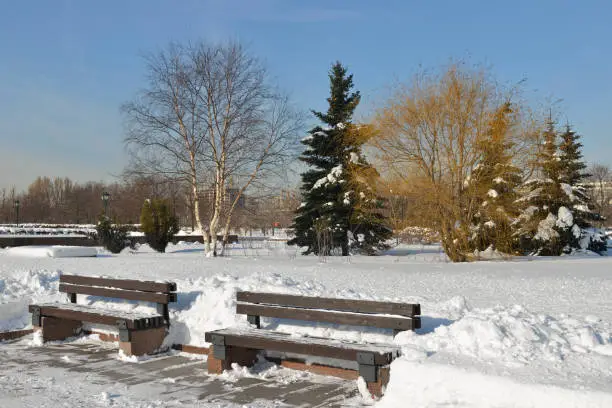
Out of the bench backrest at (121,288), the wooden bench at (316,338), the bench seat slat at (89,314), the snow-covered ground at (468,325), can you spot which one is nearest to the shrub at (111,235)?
the snow-covered ground at (468,325)

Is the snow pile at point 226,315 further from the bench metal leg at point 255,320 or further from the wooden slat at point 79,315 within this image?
the wooden slat at point 79,315

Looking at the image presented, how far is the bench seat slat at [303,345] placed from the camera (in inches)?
209

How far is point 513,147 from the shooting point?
19.1m

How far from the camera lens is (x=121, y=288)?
8.39m

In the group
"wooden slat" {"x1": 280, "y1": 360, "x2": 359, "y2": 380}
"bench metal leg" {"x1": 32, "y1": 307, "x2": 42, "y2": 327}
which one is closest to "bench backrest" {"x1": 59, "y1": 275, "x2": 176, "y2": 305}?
"bench metal leg" {"x1": 32, "y1": 307, "x2": 42, "y2": 327}

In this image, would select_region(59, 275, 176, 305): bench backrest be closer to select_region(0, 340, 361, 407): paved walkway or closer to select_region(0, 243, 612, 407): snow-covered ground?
select_region(0, 243, 612, 407): snow-covered ground

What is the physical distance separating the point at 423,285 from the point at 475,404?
6.21 m

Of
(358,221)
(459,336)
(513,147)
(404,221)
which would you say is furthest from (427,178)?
(459,336)

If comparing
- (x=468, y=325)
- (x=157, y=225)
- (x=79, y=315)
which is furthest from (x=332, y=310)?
(x=157, y=225)

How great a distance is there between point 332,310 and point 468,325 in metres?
1.58

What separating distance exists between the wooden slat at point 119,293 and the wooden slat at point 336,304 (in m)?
1.25

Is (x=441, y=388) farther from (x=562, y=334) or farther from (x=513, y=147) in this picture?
(x=513, y=147)

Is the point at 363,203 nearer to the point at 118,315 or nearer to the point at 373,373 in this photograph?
the point at 118,315

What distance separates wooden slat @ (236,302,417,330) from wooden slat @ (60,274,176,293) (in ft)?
4.12
